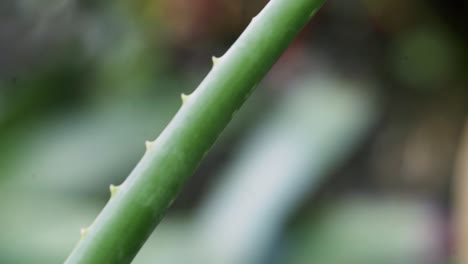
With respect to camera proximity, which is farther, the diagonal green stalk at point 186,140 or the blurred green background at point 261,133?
the blurred green background at point 261,133

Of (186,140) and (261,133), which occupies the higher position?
(261,133)

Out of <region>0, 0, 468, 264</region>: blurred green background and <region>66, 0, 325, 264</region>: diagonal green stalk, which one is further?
<region>0, 0, 468, 264</region>: blurred green background

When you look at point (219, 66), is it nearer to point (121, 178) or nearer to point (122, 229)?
point (122, 229)

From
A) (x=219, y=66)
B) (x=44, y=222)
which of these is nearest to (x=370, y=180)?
(x=44, y=222)

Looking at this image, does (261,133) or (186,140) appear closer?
(186,140)
